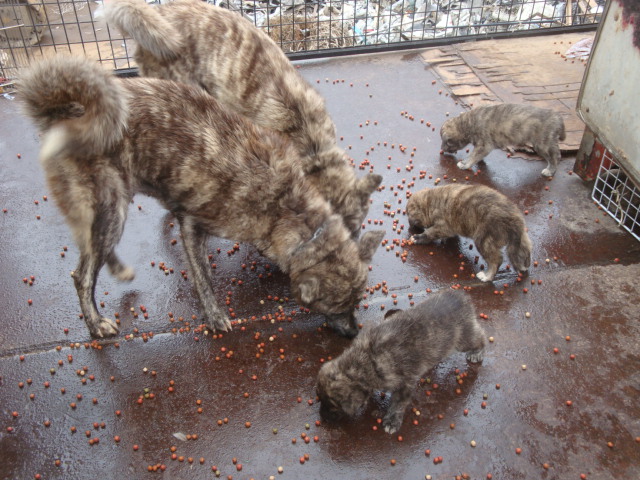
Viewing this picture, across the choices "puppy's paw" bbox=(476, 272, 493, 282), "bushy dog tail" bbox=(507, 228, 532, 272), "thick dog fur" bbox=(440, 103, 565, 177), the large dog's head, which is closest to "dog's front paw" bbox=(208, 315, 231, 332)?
the large dog's head

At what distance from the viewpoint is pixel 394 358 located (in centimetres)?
388

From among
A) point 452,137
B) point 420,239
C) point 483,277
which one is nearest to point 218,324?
point 420,239

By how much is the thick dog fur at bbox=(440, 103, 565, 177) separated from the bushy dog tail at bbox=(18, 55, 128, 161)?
3.83 metres

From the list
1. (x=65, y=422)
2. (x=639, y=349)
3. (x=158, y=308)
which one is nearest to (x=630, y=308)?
(x=639, y=349)

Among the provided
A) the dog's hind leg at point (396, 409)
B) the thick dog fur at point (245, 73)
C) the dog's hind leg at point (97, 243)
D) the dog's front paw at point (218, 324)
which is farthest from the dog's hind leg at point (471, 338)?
the dog's hind leg at point (97, 243)

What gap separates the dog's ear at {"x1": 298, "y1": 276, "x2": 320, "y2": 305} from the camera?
4.20 metres

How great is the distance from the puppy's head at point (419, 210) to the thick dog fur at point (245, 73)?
64 centimetres

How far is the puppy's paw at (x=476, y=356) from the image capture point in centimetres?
441

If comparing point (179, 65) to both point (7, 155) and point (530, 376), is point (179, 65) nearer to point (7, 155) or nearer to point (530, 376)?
point (7, 155)

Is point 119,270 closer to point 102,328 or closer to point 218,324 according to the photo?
point 102,328

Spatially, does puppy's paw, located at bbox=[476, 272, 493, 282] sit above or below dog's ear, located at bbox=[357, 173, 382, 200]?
below

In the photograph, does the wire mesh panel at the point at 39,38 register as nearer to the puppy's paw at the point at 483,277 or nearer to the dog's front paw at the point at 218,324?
the dog's front paw at the point at 218,324

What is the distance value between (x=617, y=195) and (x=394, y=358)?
11.0ft

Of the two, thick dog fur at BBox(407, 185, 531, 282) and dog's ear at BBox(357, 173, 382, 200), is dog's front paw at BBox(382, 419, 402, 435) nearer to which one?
thick dog fur at BBox(407, 185, 531, 282)
